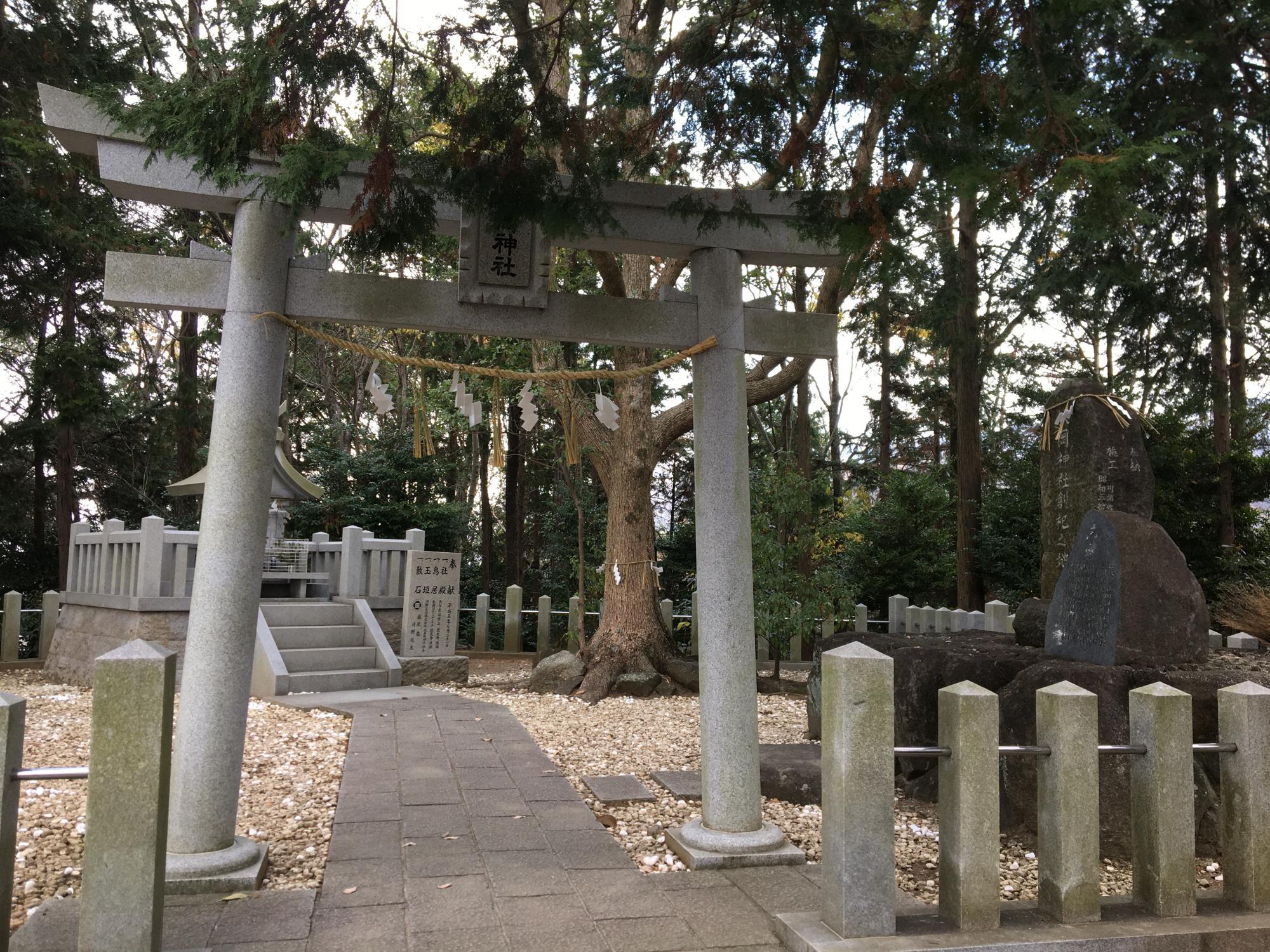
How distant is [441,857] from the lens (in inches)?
150

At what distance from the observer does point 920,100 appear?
3498 millimetres

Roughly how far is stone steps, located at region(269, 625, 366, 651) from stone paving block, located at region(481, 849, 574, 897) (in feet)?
19.4

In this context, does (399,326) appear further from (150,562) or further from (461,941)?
(150,562)

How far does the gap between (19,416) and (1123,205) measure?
18382 millimetres

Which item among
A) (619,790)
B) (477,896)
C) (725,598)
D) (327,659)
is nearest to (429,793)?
(619,790)

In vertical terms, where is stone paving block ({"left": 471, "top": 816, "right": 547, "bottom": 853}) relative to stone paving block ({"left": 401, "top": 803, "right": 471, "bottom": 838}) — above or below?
below

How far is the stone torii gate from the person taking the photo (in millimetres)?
3451

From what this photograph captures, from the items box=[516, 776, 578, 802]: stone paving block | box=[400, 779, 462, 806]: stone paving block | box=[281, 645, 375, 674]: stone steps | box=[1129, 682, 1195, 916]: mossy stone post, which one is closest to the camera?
box=[1129, 682, 1195, 916]: mossy stone post

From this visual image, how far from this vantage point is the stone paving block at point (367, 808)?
434 cm

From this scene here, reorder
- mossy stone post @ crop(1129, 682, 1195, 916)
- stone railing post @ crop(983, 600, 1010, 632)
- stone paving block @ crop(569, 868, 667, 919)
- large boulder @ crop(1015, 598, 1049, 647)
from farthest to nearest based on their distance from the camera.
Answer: stone railing post @ crop(983, 600, 1010, 632), large boulder @ crop(1015, 598, 1049, 647), stone paving block @ crop(569, 868, 667, 919), mossy stone post @ crop(1129, 682, 1195, 916)

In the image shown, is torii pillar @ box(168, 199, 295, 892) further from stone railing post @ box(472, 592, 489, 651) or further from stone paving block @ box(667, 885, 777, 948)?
stone railing post @ box(472, 592, 489, 651)

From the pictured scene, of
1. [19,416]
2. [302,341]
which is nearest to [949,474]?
[302,341]

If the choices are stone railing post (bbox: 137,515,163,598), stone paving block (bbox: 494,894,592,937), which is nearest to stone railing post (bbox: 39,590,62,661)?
stone railing post (bbox: 137,515,163,598)

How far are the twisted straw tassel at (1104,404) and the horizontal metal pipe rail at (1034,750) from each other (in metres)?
3.44
